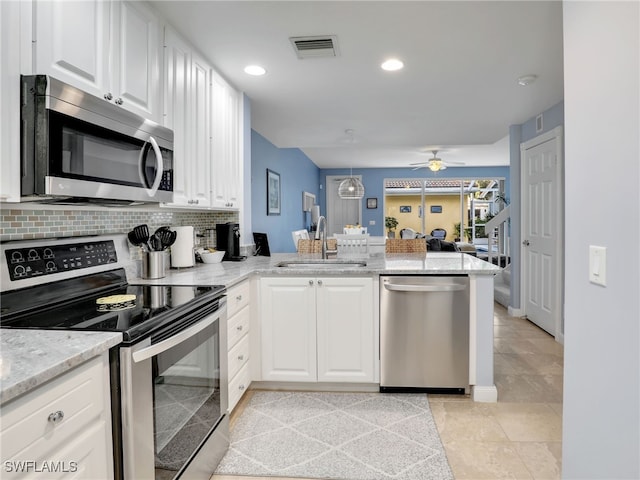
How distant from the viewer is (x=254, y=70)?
2.98 m

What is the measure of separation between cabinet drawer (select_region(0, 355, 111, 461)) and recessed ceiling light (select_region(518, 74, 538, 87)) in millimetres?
3379

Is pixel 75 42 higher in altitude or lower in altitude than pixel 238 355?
A: higher

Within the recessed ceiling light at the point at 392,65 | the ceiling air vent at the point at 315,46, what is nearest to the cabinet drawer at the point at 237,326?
the ceiling air vent at the point at 315,46

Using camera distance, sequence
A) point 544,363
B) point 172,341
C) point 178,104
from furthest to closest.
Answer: point 544,363 < point 178,104 < point 172,341

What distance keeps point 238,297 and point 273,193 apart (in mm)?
3831

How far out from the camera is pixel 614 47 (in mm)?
979

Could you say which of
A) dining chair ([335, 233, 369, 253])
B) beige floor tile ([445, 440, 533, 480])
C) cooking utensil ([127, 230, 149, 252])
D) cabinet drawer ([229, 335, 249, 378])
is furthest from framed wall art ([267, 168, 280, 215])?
beige floor tile ([445, 440, 533, 480])

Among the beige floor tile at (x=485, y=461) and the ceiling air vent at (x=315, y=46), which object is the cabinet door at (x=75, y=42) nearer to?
the ceiling air vent at (x=315, y=46)

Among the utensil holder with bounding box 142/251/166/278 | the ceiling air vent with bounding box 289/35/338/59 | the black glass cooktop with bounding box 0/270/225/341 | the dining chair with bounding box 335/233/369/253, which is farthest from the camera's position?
the dining chair with bounding box 335/233/369/253

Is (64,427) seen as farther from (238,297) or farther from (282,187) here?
(282,187)

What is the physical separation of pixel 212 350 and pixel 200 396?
0.71 feet

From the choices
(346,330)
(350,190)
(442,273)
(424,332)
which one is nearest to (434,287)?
(442,273)

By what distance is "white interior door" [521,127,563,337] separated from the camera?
4.04 metres

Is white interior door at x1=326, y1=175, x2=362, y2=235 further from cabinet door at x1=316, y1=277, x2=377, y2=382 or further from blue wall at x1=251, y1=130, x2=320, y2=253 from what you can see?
cabinet door at x1=316, y1=277, x2=377, y2=382
